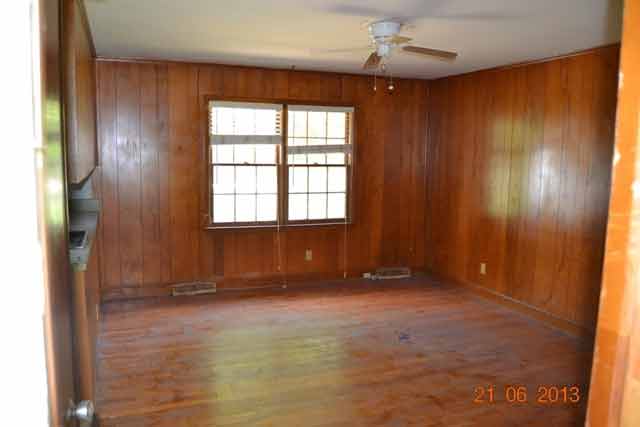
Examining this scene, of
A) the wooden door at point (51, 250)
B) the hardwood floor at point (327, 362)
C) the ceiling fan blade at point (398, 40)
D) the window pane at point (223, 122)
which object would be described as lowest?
the hardwood floor at point (327, 362)

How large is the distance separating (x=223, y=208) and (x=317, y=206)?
1117 millimetres

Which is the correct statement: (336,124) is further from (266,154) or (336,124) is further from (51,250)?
(51,250)

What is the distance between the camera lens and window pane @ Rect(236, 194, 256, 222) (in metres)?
5.42

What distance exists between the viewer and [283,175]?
5.53 m

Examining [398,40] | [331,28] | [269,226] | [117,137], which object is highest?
[331,28]

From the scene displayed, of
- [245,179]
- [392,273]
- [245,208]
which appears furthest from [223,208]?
[392,273]

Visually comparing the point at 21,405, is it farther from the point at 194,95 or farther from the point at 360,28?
the point at 194,95

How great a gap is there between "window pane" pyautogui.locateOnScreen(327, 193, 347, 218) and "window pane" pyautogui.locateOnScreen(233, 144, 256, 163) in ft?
3.47

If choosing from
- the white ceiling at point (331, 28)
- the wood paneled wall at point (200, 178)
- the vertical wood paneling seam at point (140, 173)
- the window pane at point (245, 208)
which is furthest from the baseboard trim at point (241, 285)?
the white ceiling at point (331, 28)

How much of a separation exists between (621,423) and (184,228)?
4887 millimetres

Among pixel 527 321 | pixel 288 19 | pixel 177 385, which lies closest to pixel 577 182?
pixel 527 321

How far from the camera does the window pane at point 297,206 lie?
18.5ft

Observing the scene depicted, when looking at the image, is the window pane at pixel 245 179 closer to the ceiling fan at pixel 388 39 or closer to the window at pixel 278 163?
the window at pixel 278 163

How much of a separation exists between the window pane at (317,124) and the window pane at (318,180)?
0.40m
